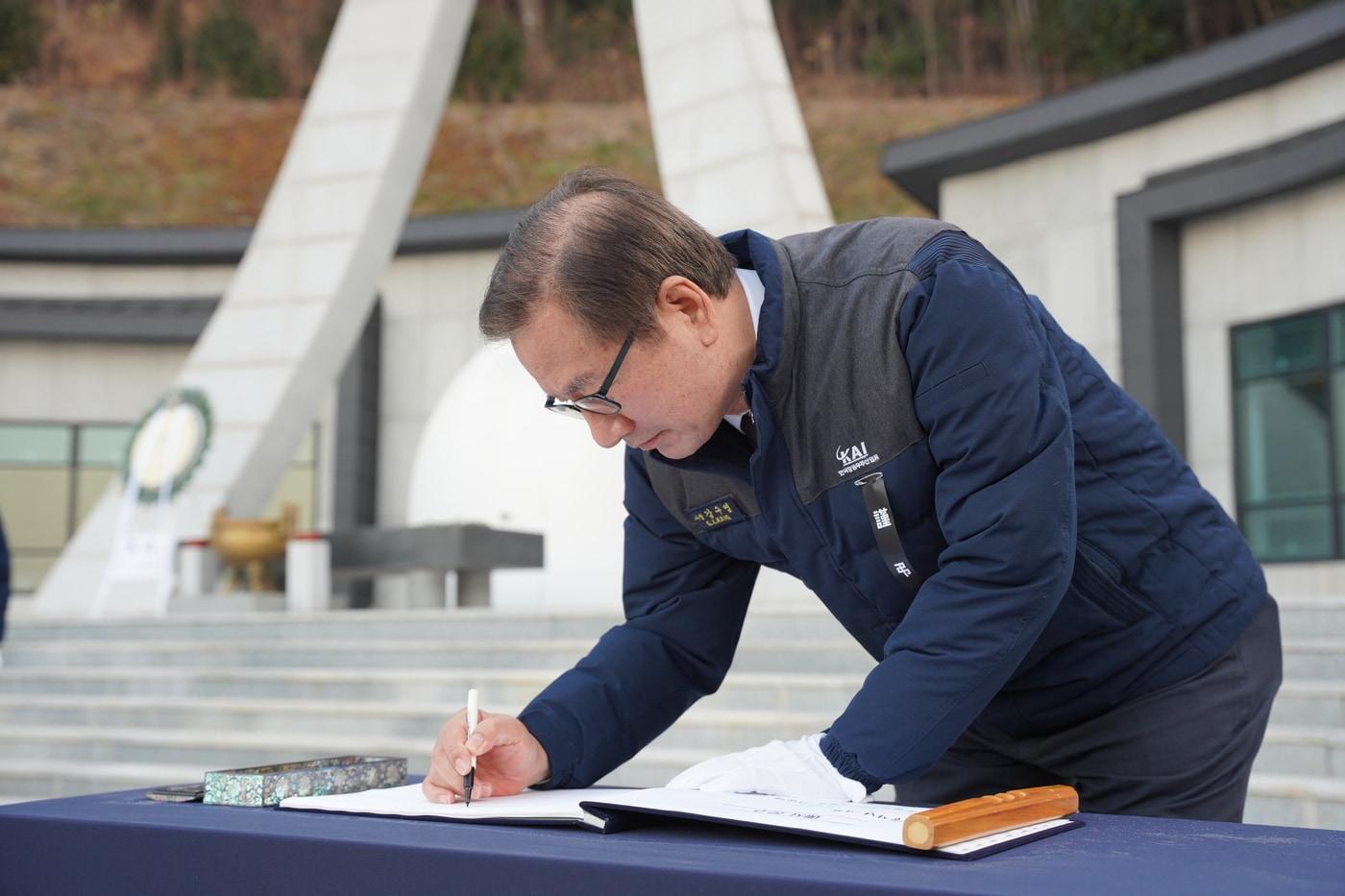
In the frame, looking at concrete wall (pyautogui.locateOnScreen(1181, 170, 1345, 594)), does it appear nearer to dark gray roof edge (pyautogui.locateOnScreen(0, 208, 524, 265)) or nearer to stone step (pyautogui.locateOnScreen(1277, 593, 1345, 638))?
stone step (pyautogui.locateOnScreen(1277, 593, 1345, 638))

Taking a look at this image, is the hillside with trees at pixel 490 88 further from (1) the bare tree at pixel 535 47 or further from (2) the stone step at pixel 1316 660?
(2) the stone step at pixel 1316 660

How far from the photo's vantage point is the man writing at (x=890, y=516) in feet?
4.43

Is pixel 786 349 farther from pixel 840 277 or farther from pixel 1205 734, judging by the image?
pixel 1205 734

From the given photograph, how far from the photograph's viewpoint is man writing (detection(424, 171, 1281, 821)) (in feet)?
4.43

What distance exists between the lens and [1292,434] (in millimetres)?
12664

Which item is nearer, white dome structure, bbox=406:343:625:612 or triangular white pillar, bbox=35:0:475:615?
white dome structure, bbox=406:343:625:612

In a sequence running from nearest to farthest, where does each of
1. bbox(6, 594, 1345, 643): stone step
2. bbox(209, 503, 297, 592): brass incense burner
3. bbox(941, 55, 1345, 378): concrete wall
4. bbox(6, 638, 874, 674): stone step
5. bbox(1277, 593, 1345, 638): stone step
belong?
bbox(1277, 593, 1345, 638): stone step < bbox(6, 594, 1345, 643): stone step < bbox(6, 638, 874, 674): stone step < bbox(209, 503, 297, 592): brass incense burner < bbox(941, 55, 1345, 378): concrete wall

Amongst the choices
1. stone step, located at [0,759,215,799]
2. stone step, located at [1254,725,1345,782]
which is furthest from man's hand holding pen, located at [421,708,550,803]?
stone step, located at [0,759,215,799]

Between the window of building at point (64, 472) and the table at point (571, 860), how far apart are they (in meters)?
17.4

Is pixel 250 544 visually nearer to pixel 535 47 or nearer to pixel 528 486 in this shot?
pixel 528 486

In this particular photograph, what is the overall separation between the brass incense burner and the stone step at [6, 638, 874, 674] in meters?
1.78

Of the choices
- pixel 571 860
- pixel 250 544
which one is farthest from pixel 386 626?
pixel 571 860

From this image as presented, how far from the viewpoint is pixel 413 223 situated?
57.1ft

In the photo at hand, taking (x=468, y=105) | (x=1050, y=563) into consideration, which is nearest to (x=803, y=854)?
(x=1050, y=563)
